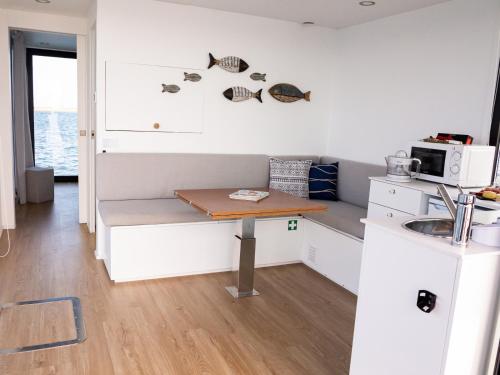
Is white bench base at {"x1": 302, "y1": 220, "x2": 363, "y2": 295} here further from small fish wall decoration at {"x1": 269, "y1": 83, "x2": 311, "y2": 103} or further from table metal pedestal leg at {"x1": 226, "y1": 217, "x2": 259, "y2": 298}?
small fish wall decoration at {"x1": 269, "y1": 83, "x2": 311, "y2": 103}

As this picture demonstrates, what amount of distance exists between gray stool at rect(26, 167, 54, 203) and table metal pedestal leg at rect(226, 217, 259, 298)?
156 inches

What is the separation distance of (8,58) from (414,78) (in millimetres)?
3989

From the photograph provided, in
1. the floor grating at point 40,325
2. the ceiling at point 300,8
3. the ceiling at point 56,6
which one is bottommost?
the floor grating at point 40,325

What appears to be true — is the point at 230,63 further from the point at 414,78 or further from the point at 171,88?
the point at 414,78

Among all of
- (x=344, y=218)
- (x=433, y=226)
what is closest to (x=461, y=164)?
(x=344, y=218)

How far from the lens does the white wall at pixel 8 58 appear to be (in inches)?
180

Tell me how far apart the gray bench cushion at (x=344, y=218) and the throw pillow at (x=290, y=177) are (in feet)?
1.09

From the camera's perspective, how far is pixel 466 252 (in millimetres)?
1487

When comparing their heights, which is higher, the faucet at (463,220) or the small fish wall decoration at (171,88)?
the small fish wall decoration at (171,88)

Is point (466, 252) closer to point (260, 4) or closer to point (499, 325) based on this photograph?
point (499, 325)

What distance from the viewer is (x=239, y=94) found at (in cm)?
442

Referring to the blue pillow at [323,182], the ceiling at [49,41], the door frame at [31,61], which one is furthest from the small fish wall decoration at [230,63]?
the door frame at [31,61]

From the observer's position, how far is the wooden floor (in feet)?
8.04

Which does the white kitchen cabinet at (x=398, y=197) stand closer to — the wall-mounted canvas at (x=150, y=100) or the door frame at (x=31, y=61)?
the wall-mounted canvas at (x=150, y=100)
